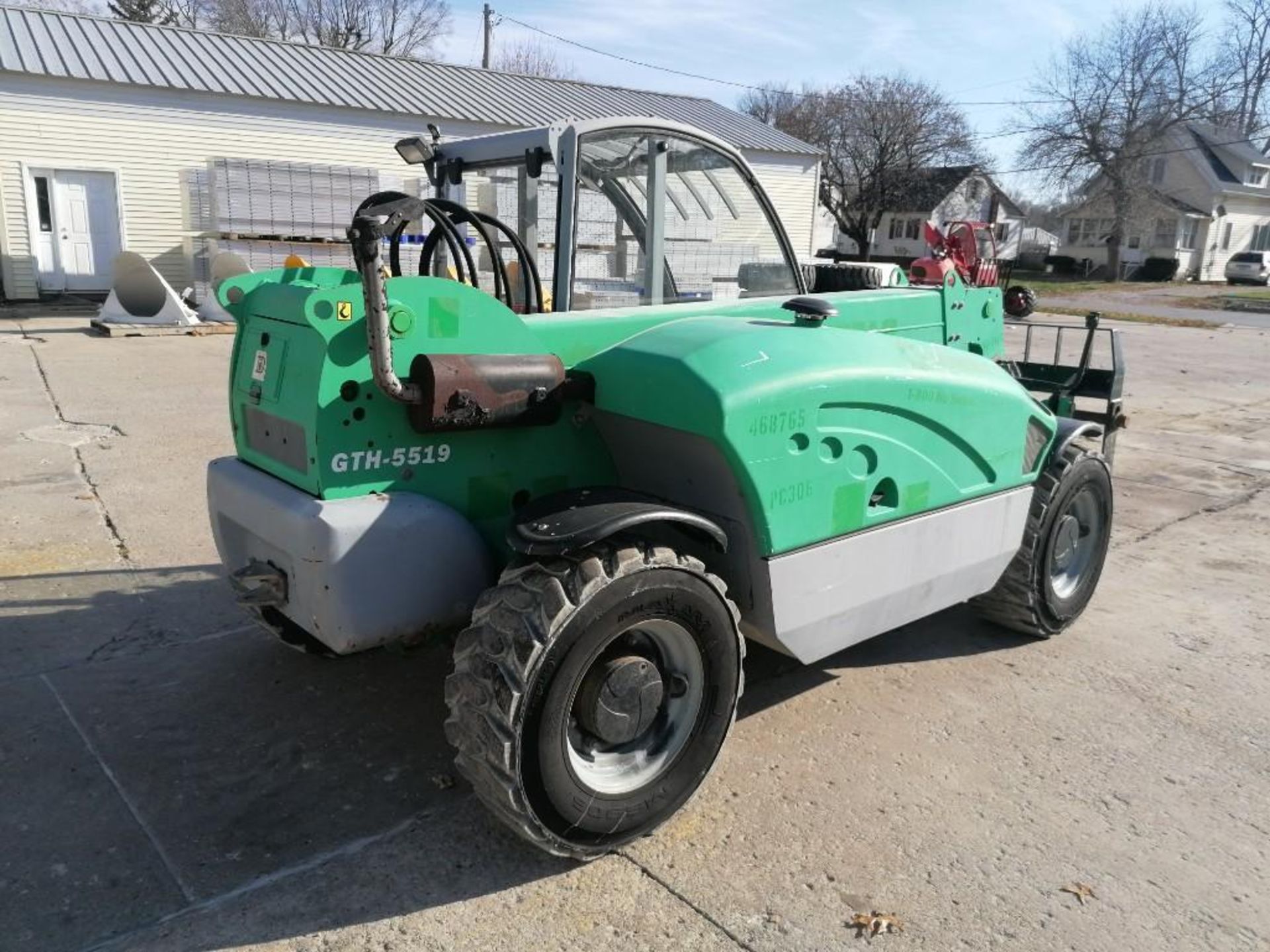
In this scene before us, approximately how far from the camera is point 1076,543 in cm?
498

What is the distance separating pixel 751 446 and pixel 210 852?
2.08 metres

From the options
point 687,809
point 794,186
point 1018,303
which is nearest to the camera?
point 687,809

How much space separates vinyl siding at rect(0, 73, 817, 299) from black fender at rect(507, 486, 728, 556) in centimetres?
1555

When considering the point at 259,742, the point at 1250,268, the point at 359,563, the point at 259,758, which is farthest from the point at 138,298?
the point at 1250,268

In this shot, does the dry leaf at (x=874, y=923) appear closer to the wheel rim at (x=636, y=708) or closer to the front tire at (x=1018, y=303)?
the wheel rim at (x=636, y=708)

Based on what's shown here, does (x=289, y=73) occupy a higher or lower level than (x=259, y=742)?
higher

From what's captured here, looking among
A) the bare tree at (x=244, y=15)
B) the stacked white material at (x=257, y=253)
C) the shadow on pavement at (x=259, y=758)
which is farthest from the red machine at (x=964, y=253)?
the bare tree at (x=244, y=15)

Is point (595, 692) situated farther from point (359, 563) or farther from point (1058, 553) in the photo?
point (1058, 553)

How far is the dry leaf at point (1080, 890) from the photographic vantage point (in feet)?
9.72

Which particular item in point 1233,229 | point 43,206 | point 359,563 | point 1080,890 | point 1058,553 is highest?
point 1233,229

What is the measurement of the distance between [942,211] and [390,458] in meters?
53.7

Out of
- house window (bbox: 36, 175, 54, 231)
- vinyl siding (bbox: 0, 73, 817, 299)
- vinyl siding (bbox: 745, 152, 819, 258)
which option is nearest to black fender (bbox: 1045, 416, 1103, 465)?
vinyl siding (bbox: 0, 73, 817, 299)

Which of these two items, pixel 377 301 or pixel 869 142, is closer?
pixel 377 301

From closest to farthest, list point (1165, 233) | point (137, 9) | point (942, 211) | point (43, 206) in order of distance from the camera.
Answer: point (43, 206) → point (137, 9) → point (1165, 233) → point (942, 211)
